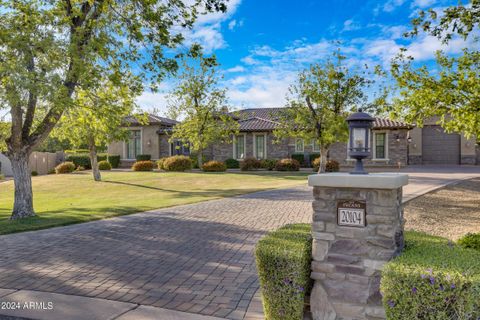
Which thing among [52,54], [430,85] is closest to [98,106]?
[52,54]

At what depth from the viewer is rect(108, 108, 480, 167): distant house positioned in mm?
26328

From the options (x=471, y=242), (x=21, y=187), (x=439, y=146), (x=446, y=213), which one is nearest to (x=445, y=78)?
(x=446, y=213)

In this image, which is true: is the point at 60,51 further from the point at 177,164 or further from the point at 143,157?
the point at 143,157

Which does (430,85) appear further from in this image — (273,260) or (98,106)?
(98,106)

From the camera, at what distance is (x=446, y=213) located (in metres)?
9.73

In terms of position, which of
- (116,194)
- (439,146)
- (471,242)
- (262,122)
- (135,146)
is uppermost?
Result: (262,122)

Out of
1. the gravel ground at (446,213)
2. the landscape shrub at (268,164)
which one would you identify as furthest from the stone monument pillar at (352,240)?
the landscape shrub at (268,164)

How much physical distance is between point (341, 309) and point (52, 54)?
9.04 m

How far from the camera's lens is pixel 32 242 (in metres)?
7.01

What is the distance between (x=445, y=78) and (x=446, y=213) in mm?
3741

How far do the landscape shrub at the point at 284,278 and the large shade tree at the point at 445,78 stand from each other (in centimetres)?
781

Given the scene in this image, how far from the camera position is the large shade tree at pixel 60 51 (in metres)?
8.16

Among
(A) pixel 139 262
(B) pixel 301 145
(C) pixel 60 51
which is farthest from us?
(B) pixel 301 145

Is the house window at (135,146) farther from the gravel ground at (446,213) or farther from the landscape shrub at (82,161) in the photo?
the gravel ground at (446,213)
